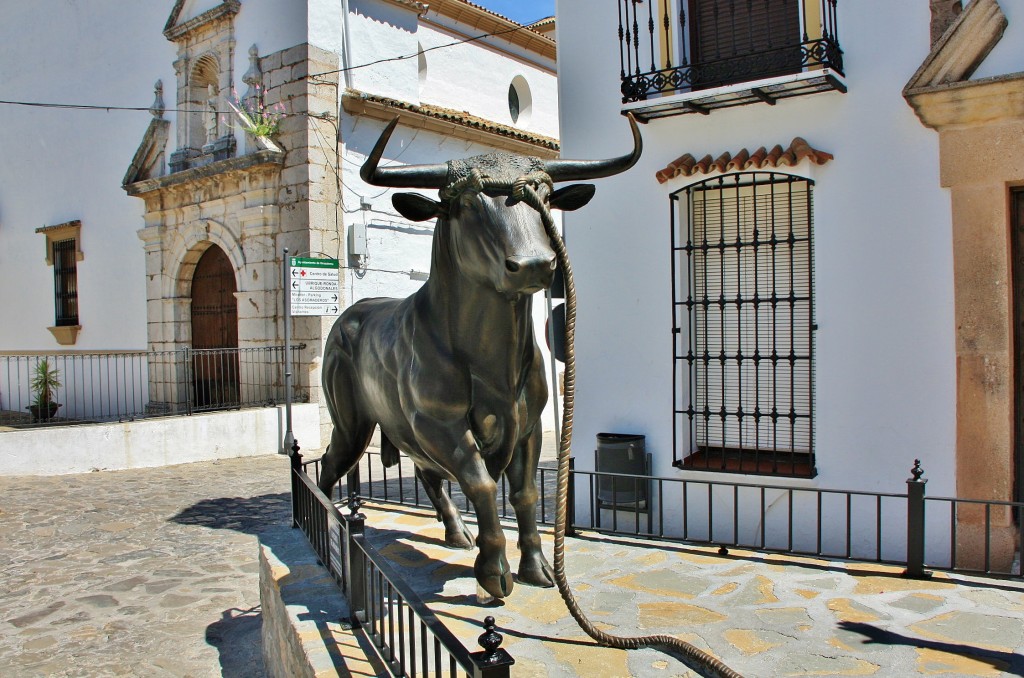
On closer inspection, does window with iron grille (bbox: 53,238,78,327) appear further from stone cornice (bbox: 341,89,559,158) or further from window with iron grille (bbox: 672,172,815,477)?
window with iron grille (bbox: 672,172,815,477)

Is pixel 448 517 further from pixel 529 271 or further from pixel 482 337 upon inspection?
pixel 529 271

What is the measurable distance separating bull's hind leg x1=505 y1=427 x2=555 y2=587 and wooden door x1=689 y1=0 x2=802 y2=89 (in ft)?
12.1

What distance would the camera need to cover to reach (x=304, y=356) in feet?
38.1

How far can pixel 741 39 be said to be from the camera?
635 cm

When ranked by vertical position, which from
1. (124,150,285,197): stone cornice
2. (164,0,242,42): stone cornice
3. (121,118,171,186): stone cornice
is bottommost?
(124,150,285,197): stone cornice

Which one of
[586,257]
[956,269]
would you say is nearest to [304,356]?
[586,257]

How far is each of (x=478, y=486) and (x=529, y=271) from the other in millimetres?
1005

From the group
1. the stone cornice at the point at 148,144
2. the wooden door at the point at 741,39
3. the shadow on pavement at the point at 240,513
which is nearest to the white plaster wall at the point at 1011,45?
the wooden door at the point at 741,39

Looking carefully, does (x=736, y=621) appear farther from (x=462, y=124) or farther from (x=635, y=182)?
(x=462, y=124)

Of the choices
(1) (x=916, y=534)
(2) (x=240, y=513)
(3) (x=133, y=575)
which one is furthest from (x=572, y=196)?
(2) (x=240, y=513)

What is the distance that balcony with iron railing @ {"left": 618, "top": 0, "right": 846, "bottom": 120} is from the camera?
5.72 m

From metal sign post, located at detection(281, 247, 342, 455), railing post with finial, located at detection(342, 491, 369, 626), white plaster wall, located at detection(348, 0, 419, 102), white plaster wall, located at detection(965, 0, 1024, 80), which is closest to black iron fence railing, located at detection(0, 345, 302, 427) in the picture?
metal sign post, located at detection(281, 247, 342, 455)

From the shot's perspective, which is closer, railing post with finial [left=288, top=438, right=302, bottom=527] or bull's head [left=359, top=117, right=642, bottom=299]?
bull's head [left=359, top=117, right=642, bottom=299]

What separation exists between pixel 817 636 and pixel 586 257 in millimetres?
3931
